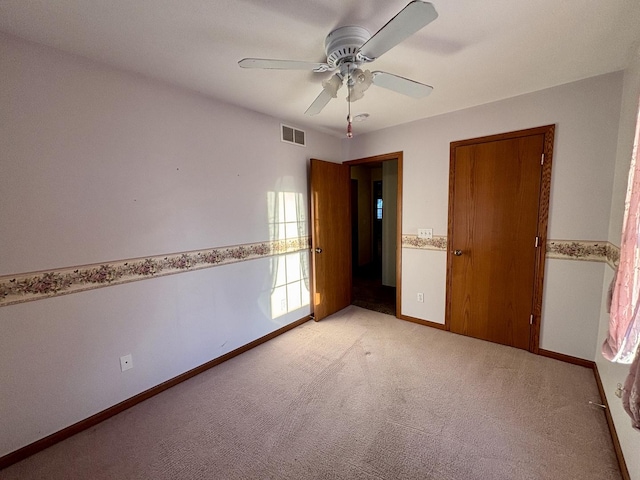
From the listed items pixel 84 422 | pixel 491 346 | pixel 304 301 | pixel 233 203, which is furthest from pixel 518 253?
pixel 84 422

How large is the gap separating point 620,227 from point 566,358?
4.06ft

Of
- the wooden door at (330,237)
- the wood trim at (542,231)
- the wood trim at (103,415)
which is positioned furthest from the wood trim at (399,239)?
the wood trim at (103,415)

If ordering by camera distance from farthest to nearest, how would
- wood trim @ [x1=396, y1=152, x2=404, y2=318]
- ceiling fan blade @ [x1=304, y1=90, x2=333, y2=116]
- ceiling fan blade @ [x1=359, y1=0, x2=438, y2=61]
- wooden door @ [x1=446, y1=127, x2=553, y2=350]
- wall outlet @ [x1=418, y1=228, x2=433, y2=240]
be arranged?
1. wood trim @ [x1=396, y1=152, x2=404, y2=318]
2. wall outlet @ [x1=418, y1=228, x2=433, y2=240]
3. wooden door @ [x1=446, y1=127, x2=553, y2=350]
4. ceiling fan blade @ [x1=304, y1=90, x2=333, y2=116]
5. ceiling fan blade @ [x1=359, y1=0, x2=438, y2=61]

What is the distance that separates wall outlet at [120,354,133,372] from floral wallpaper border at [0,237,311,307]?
21.0 inches

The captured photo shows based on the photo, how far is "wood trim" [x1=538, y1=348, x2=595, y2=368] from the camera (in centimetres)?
219

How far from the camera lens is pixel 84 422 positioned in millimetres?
1698

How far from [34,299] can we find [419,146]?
3411 millimetres

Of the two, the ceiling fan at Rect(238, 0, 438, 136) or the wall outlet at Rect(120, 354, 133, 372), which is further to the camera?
the wall outlet at Rect(120, 354, 133, 372)

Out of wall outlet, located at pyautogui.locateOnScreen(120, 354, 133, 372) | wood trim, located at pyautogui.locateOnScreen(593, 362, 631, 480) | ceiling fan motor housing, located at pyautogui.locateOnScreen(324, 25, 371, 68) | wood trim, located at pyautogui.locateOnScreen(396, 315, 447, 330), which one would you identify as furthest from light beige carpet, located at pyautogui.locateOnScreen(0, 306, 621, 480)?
ceiling fan motor housing, located at pyautogui.locateOnScreen(324, 25, 371, 68)

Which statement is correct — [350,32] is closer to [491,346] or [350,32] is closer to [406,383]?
[406,383]

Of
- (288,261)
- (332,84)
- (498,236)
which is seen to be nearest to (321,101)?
(332,84)

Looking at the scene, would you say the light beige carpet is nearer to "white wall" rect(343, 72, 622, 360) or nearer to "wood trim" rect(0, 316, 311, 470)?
"wood trim" rect(0, 316, 311, 470)

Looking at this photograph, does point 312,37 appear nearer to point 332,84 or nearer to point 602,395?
point 332,84

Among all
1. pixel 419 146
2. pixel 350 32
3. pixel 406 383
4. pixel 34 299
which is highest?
pixel 350 32
